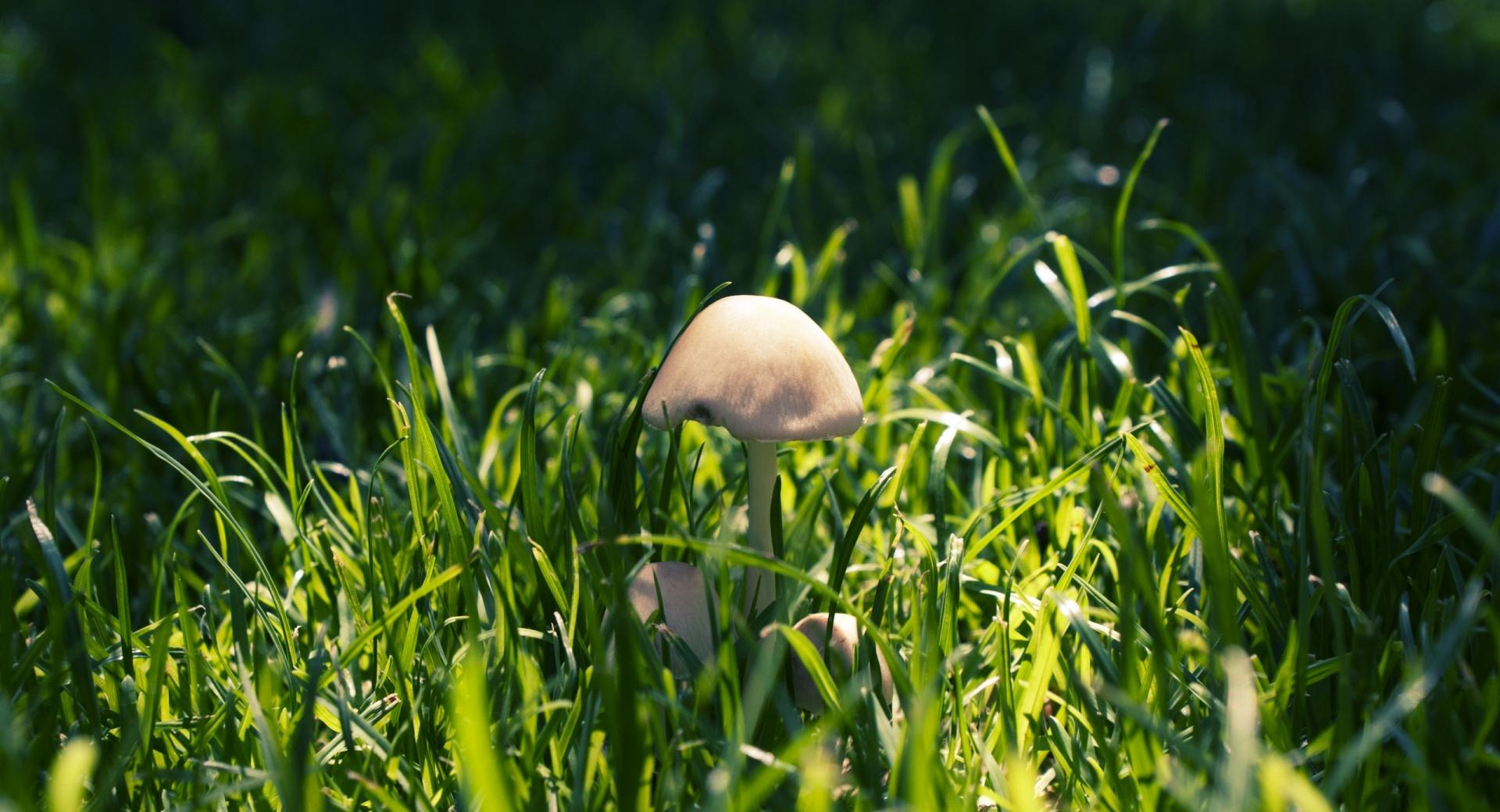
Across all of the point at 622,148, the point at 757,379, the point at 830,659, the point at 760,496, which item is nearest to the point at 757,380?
the point at 757,379

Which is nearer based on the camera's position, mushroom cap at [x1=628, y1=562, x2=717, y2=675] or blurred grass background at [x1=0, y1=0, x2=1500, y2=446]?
mushroom cap at [x1=628, y1=562, x2=717, y2=675]

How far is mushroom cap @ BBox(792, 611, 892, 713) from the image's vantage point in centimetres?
132

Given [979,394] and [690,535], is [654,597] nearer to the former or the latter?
[690,535]

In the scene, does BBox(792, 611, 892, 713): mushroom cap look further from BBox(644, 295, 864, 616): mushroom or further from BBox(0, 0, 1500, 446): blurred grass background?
BBox(0, 0, 1500, 446): blurred grass background

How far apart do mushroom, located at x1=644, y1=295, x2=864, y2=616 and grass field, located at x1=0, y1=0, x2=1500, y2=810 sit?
131 millimetres

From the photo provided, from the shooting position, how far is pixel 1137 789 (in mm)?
1215

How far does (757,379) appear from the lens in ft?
4.13

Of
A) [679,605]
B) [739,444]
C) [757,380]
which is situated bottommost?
[739,444]

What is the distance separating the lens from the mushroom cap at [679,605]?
135 cm

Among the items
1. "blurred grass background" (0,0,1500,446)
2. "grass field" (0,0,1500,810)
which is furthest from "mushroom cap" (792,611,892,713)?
"blurred grass background" (0,0,1500,446)

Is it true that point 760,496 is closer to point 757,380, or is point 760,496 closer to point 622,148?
point 757,380

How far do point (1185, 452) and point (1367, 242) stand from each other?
1.08m

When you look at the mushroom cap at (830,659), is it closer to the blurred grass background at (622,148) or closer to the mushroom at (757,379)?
the mushroom at (757,379)

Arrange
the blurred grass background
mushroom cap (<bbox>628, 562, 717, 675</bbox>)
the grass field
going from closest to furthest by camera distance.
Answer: the grass field < mushroom cap (<bbox>628, 562, 717, 675</bbox>) < the blurred grass background
